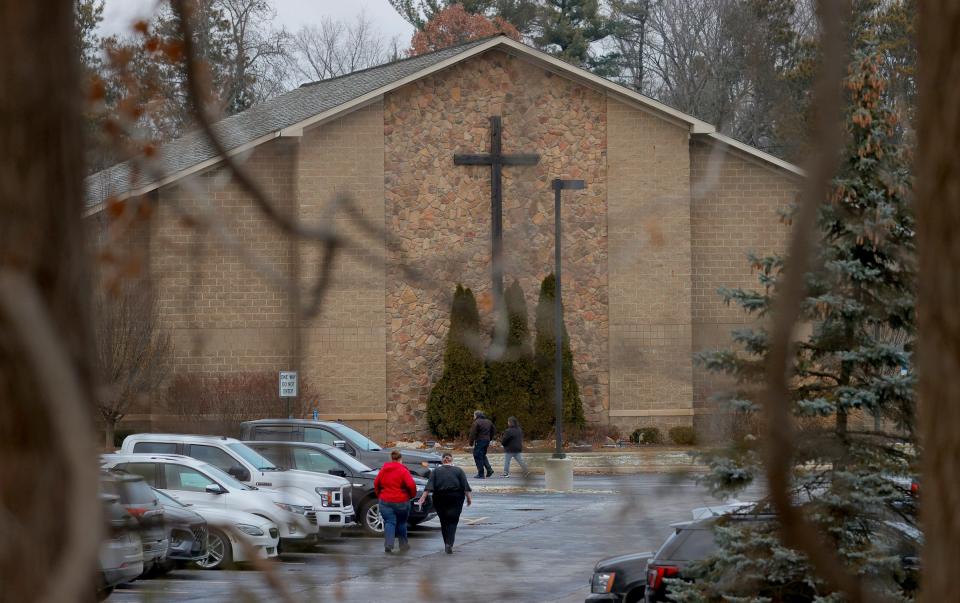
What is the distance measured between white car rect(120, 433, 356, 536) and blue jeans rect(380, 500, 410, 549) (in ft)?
2.35

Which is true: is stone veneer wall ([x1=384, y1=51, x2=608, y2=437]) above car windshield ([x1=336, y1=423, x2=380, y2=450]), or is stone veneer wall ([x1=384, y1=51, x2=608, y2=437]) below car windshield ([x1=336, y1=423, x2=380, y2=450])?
above

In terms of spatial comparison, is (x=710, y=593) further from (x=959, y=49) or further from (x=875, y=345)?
(x=959, y=49)

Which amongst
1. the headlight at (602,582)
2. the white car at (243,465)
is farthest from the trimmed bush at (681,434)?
the headlight at (602,582)

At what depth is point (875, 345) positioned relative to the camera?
10008 millimetres

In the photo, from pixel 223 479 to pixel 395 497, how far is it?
94.5 inches

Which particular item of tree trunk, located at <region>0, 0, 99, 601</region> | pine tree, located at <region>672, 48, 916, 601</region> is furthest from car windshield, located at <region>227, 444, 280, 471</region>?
tree trunk, located at <region>0, 0, 99, 601</region>

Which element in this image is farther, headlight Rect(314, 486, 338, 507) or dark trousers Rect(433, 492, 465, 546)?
headlight Rect(314, 486, 338, 507)

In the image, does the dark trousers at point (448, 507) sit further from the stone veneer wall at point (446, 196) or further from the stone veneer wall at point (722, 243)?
the stone veneer wall at point (446, 196)

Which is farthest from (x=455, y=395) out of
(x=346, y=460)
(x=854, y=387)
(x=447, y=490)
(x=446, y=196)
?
(x=854, y=387)

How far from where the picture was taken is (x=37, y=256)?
263cm

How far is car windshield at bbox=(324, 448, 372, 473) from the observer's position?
2012 cm

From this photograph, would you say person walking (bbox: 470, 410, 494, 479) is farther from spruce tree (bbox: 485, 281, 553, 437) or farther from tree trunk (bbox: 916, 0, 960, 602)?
tree trunk (bbox: 916, 0, 960, 602)

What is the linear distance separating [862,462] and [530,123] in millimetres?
6058

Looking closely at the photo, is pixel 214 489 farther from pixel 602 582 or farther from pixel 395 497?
pixel 602 582
